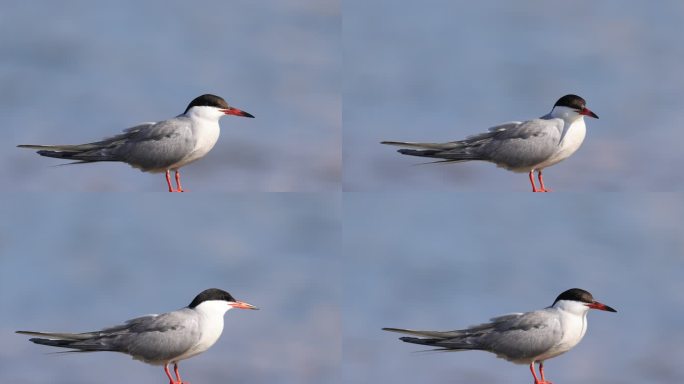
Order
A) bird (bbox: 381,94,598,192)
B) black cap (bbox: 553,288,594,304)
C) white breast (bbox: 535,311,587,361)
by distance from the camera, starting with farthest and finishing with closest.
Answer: bird (bbox: 381,94,598,192) < black cap (bbox: 553,288,594,304) < white breast (bbox: 535,311,587,361)

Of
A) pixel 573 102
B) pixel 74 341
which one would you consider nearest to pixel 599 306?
pixel 573 102

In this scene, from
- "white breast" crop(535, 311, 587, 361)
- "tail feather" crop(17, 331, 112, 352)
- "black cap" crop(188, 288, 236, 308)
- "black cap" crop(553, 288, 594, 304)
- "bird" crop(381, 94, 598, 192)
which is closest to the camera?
"tail feather" crop(17, 331, 112, 352)

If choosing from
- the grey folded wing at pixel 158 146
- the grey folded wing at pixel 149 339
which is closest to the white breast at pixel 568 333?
the grey folded wing at pixel 149 339

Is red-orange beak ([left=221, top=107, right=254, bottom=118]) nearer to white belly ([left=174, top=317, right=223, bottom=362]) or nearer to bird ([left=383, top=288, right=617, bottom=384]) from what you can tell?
white belly ([left=174, top=317, right=223, bottom=362])

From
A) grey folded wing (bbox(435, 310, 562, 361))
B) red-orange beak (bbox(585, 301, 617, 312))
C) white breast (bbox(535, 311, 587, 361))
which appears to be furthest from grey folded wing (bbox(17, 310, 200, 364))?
red-orange beak (bbox(585, 301, 617, 312))

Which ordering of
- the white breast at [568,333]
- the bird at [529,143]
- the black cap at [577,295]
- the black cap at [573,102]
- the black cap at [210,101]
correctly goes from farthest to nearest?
the black cap at [573,102] < the bird at [529,143] < the black cap at [210,101] < the black cap at [577,295] < the white breast at [568,333]

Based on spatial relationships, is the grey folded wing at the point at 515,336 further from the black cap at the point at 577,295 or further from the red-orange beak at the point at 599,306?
the red-orange beak at the point at 599,306

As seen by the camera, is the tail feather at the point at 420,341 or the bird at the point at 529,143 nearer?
the tail feather at the point at 420,341
